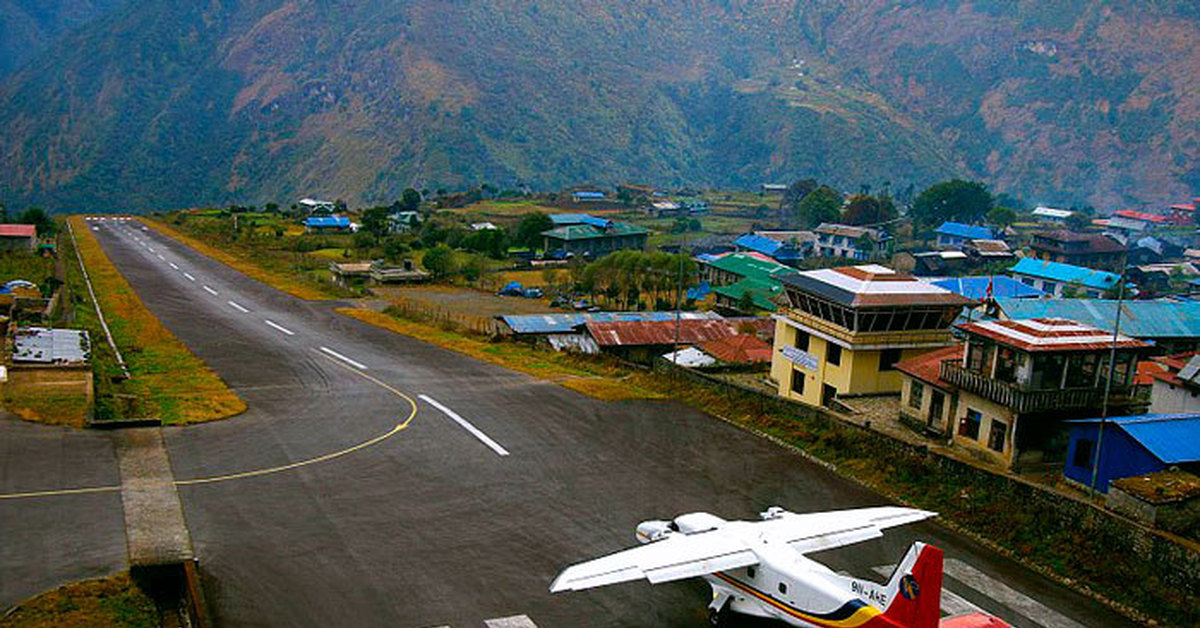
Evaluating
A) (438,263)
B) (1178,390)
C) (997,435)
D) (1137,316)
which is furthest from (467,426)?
(438,263)

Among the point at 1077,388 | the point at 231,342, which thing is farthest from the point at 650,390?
the point at 231,342

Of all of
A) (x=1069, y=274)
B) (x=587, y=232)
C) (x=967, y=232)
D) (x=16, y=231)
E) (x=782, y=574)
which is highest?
(x=782, y=574)

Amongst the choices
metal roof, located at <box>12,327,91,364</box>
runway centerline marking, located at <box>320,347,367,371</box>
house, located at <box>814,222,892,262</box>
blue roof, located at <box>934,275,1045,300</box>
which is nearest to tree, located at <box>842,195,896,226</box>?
house, located at <box>814,222,892,262</box>

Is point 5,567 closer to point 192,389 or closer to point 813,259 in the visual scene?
point 192,389

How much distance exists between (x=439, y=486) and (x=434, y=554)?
5737mm

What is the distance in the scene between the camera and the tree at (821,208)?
167 metres

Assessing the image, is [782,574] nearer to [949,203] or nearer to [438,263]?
[438,263]

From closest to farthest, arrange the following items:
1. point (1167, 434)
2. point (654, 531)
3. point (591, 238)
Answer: point (654, 531), point (1167, 434), point (591, 238)

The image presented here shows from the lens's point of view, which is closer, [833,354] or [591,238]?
[833,354]

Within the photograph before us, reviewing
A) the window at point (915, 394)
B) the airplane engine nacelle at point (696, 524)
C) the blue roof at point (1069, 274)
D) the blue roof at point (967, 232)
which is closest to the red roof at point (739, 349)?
the window at point (915, 394)

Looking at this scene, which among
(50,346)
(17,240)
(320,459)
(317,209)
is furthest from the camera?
(317,209)

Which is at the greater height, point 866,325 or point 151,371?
point 866,325

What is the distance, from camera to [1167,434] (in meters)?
29.6

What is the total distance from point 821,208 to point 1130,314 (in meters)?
111
